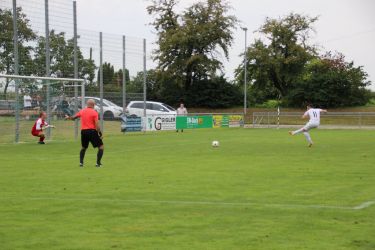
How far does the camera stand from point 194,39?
65250 mm

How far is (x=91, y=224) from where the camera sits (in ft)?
28.1

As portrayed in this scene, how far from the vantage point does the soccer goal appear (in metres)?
27.7

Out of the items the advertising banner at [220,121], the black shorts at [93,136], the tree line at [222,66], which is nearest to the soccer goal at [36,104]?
the black shorts at [93,136]

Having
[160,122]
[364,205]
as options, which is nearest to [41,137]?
[160,122]

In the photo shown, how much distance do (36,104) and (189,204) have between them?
67.6 feet

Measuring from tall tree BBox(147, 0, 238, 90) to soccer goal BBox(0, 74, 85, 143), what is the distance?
33.7 metres

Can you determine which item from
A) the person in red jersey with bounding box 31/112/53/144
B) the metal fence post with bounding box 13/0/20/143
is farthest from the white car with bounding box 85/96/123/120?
the person in red jersey with bounding box 31/112/53/144

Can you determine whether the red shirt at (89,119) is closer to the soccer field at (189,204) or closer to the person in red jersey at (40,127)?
the soccer field at (189,204)

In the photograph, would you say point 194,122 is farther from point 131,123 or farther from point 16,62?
point 16,62

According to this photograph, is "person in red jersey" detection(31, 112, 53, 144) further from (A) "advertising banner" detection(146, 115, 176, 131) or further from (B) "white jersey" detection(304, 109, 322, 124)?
(A) "advertising banner" detection(146, 115, 176, 131)

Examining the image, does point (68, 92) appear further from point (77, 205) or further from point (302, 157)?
point (77, 205)

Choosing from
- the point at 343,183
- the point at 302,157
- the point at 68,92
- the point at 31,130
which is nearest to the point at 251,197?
the point at 343,183

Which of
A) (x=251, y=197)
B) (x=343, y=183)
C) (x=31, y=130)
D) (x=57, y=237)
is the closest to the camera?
(x=57, y=237)

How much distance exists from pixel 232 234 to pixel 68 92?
980 inches
